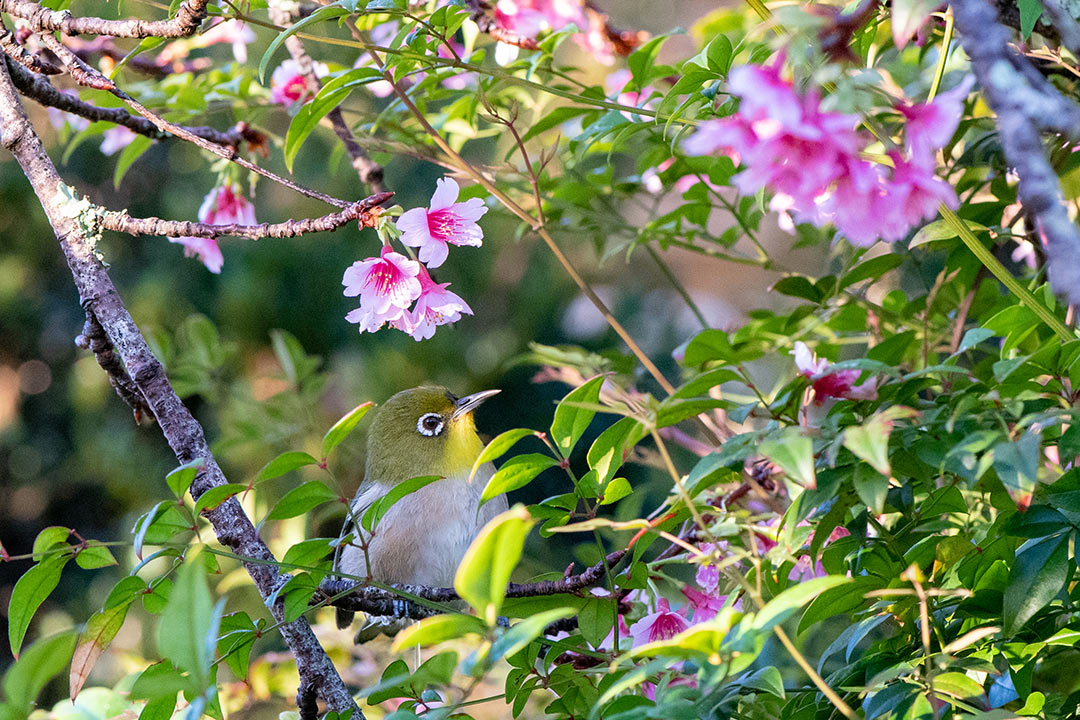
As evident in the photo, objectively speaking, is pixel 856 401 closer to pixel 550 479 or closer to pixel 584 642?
pixel 584 642

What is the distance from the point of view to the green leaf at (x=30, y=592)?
2.11ft

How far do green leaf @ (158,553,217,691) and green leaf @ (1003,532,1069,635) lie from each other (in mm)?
455

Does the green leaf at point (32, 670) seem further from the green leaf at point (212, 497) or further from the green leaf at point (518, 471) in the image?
the green leaf at point (518, 471)

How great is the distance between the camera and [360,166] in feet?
3.57

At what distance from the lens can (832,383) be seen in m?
0.71

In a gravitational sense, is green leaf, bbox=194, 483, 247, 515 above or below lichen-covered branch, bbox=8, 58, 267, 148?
below

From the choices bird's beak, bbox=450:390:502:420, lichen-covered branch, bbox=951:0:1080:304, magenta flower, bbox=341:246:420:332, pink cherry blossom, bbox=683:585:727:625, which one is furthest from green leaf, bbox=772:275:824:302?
lichen-covered branch, bbox=951:0:1080:304

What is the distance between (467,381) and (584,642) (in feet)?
4.82

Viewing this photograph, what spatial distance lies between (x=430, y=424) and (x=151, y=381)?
2.41ft

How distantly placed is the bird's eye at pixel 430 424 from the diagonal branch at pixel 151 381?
2.26 feet

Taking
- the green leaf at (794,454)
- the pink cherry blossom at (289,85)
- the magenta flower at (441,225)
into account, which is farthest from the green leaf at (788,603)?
the pink cherry blossom at (289,85)

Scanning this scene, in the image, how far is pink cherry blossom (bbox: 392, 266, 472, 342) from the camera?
814 mm

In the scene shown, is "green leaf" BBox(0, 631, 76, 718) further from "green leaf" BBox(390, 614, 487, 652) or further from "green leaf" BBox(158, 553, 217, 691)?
"green leaf" BBox(390, 614, 487, 652)

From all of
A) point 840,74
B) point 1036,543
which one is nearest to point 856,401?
point 1036,543
